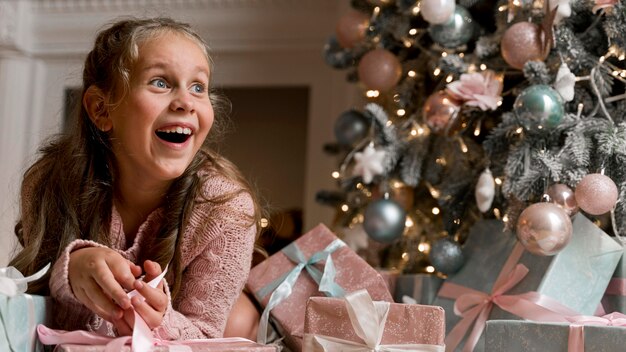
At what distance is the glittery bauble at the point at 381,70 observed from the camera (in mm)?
1860

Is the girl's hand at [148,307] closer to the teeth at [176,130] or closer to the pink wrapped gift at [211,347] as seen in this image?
the pink wrapped gift at [211,347]

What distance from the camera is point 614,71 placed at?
1.53 m

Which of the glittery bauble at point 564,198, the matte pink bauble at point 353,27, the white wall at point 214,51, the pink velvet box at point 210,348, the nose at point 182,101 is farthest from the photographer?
the white wall at point 214,51

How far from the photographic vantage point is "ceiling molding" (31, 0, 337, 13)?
2.71m

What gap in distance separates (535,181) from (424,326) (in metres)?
0.52

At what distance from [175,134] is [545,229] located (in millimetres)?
609

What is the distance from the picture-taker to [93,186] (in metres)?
1.29

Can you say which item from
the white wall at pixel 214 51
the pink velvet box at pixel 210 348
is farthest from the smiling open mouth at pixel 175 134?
the white wall at pixel 214 51

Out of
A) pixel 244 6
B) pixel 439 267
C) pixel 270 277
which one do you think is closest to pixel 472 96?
pixel 439 267

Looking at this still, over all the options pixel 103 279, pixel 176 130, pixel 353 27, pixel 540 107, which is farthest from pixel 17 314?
pixel 353 27

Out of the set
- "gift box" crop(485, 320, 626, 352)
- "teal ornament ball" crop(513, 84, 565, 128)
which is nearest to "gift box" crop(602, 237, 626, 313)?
"teal ornament ball" crop(513, 84, 565, 128)

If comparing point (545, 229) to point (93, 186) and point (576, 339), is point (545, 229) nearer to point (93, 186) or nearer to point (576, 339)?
point (576, 339)

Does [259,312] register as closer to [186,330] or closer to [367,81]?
[186,330]

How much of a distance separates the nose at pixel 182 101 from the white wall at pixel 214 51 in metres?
1.41
